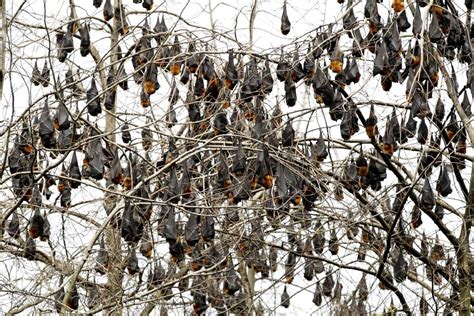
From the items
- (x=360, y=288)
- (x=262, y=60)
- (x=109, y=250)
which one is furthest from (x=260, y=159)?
(x=360, y=288)

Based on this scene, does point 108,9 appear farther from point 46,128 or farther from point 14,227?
point 46,128

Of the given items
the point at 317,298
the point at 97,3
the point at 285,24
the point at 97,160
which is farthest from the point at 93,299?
the point at 97,3

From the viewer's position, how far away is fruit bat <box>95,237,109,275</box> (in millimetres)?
8367

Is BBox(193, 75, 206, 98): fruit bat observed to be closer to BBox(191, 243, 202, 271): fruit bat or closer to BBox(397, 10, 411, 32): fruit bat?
BBox(191, 243, 202, 271): fruit bat

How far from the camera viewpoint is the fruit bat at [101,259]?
8.37 metres

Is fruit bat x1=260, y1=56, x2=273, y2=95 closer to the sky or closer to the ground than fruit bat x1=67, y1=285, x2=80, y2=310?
closer to the sky

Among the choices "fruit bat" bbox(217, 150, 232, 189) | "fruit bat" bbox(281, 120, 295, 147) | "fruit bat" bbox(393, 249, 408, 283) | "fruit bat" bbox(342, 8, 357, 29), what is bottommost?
"fruit bat" bbox(393, 249, 408, 283)

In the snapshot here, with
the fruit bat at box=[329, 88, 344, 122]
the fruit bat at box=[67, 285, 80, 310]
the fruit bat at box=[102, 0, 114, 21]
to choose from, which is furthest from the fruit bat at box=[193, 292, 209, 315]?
the fruit bat at box=[102, 0, 114, 21]

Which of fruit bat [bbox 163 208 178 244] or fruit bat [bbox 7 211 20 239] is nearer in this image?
fruit bat [bbox 163 208 178 244]

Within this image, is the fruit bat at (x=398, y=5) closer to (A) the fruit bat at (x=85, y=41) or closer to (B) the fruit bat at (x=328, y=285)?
(B) the fruit bat at (x=328, y=285)

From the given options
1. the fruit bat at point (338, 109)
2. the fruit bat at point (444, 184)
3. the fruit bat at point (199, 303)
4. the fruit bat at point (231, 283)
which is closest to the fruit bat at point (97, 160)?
the fruit bat at point (199, 303)

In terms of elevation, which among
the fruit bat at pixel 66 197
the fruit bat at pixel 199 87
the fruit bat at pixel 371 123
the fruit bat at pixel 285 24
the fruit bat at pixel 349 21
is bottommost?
the fruit bat at pixel 371 123

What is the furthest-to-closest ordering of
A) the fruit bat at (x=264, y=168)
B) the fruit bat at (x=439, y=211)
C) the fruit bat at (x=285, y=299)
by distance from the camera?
→ 1. the fruit bat at (x=439, y=211)
2. the fruit bat at (x=285, y=299)
3. the fruit bat at (x=264, y=168)

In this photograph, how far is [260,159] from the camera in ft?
25.5
